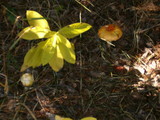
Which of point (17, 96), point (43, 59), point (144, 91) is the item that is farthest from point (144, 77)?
point (17, 96)

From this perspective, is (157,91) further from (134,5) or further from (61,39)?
(61,39)

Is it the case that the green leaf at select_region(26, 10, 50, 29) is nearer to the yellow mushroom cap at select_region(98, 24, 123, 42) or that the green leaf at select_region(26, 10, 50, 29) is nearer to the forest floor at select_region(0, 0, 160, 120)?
the forest floor at select_region(0, 0, 160, 120)

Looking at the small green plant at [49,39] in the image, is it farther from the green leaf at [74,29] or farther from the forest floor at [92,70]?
the forest floor at [92,70]

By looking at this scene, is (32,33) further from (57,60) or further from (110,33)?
(110,33)

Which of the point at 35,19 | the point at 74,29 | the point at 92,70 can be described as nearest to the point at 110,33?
the point at 92,70

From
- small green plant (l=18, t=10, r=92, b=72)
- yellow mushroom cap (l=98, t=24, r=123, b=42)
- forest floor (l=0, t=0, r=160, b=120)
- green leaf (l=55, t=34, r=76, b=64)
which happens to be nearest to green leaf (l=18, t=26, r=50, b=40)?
small green plant (l=18, t=10, r=92, b=72)

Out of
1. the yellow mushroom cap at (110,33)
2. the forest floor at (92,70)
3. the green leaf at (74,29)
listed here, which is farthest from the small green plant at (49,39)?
the yellow mushroom cap at (110,33)

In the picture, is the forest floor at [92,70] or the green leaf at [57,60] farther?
the forest floor at [92,70]
